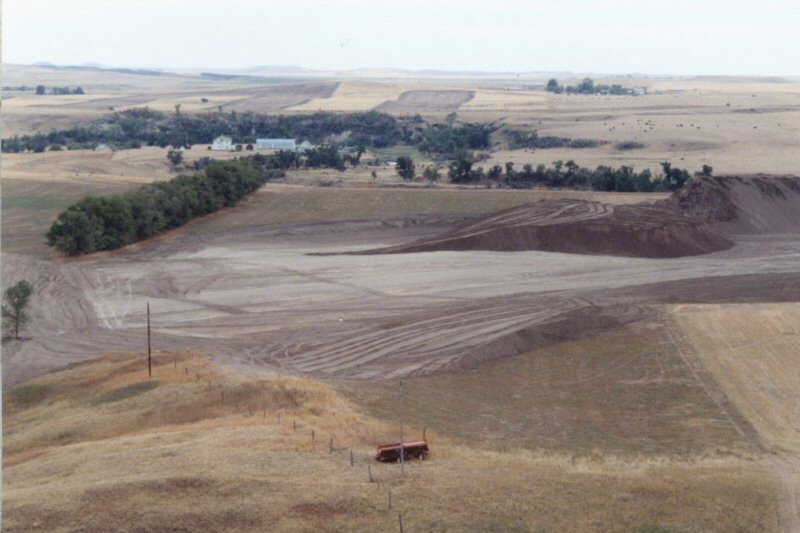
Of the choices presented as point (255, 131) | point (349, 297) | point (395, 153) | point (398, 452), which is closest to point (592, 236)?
point (349, 297)

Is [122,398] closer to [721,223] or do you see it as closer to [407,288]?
[407,288]

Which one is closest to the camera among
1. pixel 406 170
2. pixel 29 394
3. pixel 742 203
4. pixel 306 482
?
pixel 306 482

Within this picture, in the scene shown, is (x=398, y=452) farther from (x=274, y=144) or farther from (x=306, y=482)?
(x=274, y=144)

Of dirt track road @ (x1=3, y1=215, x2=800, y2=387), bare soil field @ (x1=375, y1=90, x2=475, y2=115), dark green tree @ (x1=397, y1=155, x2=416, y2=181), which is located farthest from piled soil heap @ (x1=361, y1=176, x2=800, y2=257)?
bare soil field @ (x1=375, y1=90, x2=475, y2=115)

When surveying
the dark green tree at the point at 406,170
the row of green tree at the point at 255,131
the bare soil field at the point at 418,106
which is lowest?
the dark green tree at the point at 406,170

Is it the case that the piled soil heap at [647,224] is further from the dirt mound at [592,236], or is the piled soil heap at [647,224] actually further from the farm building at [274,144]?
the farm building at [274,144]

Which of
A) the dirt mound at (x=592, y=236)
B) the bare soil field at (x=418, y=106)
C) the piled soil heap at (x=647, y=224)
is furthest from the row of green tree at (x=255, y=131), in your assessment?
the dirt mound at (x=592, y=236)

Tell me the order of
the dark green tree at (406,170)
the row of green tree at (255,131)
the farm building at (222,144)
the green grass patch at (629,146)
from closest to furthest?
the dark green tree at (406,170) < the green grass patch at (629,146) < the farm building at (222,144) < the row of green tree at (255,131)

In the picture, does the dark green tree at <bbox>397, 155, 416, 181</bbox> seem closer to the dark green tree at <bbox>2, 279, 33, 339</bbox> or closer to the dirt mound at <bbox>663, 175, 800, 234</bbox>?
the dirt mound at <bbox>663, 175, 800, 234</bbox>
